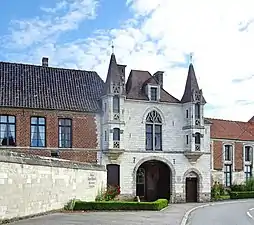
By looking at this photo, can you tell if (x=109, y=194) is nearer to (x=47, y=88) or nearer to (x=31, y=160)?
(x=47, y=88)

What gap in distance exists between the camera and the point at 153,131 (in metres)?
46.8

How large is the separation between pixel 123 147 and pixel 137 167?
8.25ft

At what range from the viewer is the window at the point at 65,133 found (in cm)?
4266

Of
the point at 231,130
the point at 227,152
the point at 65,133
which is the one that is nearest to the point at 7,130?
the point at 65,133

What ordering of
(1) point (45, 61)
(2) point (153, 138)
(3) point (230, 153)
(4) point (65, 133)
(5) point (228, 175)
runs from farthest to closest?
(3) point (230, 153) < (5) point (228, 175) < (1) point (45, 61) < (2) point (153, 138) < (4) point (65, 133)

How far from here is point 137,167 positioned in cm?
4581

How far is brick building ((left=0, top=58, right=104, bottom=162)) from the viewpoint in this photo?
1609 inches

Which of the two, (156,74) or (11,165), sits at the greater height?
(156,74)

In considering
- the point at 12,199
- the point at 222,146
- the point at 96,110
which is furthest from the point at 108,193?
the point at 222,146

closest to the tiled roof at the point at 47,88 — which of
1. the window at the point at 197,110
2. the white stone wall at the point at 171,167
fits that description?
the white stone wall at the point at 171,167

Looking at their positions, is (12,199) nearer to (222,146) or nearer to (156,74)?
(156,74)

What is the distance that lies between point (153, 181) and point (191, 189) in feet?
12.1

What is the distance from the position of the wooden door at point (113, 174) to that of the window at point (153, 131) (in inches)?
143

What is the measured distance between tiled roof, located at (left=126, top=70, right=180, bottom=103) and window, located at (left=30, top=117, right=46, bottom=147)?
8444mm
